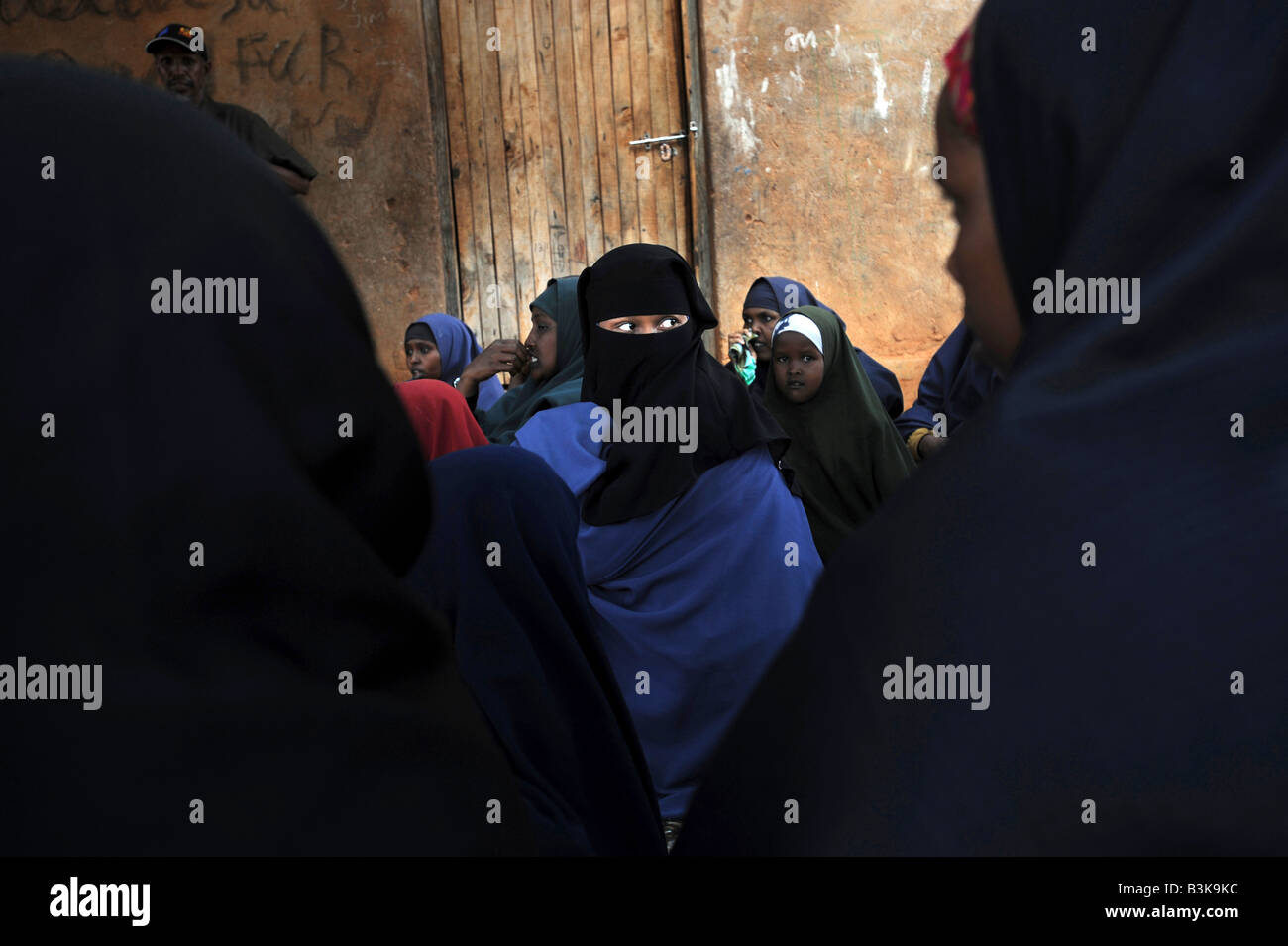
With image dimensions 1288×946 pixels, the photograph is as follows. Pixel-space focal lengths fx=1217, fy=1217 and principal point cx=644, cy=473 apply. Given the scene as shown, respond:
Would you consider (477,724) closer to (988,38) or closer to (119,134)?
(119,134)

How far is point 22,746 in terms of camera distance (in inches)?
30.3

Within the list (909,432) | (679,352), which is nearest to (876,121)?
(909,432)

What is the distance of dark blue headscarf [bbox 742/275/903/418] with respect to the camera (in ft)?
17.4

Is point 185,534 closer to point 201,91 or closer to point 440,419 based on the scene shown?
point 440,419

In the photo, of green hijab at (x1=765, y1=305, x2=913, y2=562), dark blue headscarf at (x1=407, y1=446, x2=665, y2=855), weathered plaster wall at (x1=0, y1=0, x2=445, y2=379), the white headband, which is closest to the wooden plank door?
weathered plaster wall at (x1=0, y1=0, x2=445, y2=379)

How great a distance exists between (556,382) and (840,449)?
111cm

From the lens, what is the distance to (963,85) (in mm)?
863

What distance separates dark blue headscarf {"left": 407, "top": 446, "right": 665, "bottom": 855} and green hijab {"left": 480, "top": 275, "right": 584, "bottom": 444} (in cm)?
279

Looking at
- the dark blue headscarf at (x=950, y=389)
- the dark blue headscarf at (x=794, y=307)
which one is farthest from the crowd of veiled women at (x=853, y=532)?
the dark blue headscarf at (x=794, y=307)

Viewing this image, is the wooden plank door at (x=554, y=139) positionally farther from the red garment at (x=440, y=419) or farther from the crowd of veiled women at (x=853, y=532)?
the crowd of veiled women at (x=853, y=532)

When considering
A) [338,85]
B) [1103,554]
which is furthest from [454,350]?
[1103,554]

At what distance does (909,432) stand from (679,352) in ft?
4.49

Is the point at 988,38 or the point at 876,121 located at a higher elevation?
the point at 876,121

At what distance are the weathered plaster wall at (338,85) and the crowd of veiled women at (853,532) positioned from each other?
546 cm
